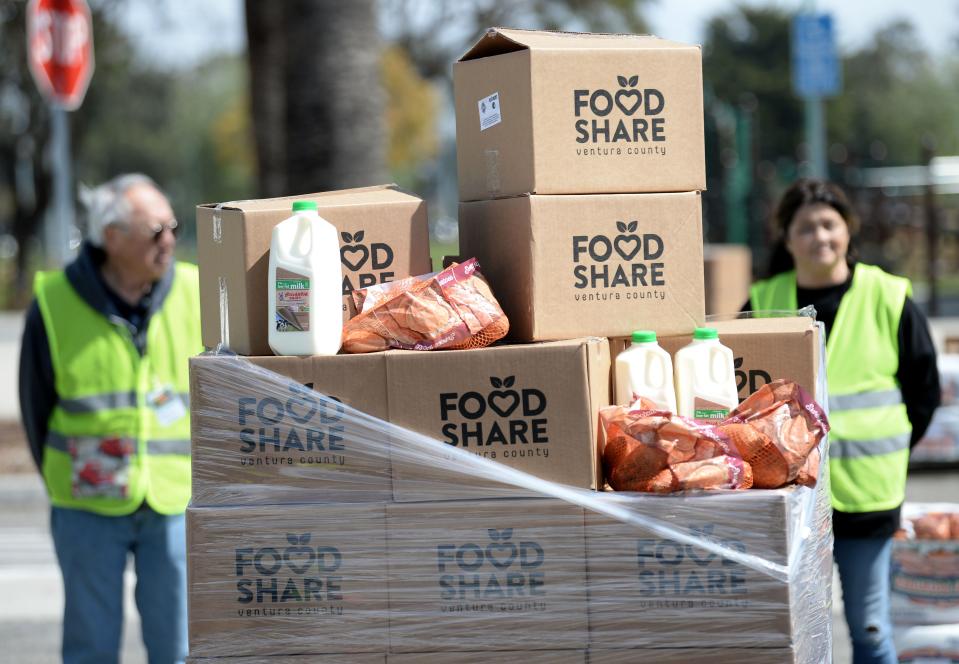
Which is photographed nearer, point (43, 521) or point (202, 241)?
point (202, 241)

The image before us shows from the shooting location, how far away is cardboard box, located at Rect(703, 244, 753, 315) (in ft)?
44.7

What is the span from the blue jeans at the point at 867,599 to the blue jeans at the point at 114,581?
6.84 feet

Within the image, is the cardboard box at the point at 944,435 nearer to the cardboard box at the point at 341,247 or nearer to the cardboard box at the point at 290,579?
the cardboard box at the point at 341,247

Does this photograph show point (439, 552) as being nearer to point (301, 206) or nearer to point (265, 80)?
point (301, 206)

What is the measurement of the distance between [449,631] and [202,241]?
1.20 meters

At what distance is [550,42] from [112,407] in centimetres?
206

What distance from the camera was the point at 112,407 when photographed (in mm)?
4340

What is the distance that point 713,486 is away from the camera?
2781mm

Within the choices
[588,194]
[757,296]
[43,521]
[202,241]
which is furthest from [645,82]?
[43,521]

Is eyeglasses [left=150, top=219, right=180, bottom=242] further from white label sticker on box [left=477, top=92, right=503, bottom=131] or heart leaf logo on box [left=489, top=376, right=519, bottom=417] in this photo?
heart leaf logo on box [left=489, top=376, right=519, bottom=417]

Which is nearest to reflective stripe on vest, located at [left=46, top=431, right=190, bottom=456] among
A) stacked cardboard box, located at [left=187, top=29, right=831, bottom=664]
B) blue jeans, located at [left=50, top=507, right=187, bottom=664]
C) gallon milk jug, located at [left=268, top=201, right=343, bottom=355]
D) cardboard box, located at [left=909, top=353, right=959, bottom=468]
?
blue jeans, located at [left=50, top=507, right=187, bottom=664]

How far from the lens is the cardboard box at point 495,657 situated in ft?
9.27

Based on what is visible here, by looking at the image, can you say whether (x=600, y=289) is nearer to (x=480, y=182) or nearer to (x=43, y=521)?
(x=480, y=182)

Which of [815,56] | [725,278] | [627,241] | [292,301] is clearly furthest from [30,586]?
[815,56]
